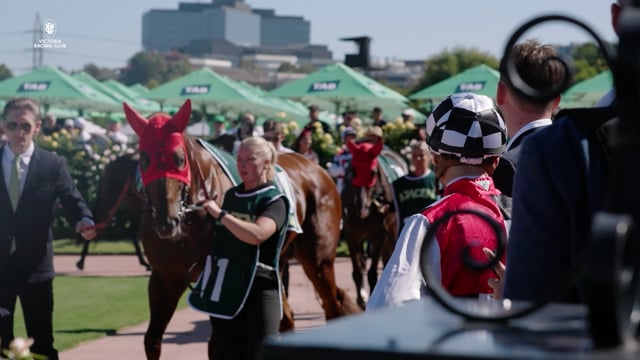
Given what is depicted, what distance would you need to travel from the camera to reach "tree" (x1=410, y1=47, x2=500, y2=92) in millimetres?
90463

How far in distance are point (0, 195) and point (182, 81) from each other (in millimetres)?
24530

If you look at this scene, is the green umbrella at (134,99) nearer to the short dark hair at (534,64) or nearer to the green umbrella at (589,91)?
the green umbrella at (589,91)

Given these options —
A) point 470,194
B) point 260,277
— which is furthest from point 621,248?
point 260,277

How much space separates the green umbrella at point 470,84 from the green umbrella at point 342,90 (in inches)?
40.2

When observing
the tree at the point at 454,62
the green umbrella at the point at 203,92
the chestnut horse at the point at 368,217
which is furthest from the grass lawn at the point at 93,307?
the tree at the point at 454,62

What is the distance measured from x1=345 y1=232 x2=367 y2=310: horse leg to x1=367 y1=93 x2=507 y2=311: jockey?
8758mm

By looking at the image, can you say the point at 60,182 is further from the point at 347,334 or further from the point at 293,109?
the point at 293,109

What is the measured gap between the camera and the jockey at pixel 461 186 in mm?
3641

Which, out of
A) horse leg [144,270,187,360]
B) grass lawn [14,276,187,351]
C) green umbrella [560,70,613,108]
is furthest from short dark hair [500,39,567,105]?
green umbrella [560,70,613,108]

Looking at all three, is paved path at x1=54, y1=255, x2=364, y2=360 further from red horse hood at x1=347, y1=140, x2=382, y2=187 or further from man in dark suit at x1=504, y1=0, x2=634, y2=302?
man in dark suit at x1=504, y1=0, x2=634, y2=302

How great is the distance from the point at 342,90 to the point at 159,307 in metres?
22.7

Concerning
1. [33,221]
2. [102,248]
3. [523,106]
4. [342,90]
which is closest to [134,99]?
[342,90]

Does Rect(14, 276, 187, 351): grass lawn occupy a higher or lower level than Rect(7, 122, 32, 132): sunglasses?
lower

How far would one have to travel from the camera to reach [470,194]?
4000 millimetres
